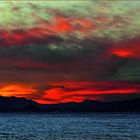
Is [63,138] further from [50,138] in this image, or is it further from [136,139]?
[136,139]

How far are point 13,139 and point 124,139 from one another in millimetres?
26278

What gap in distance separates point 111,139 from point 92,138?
535 cm

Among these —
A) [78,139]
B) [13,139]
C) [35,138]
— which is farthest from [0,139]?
[78,139]

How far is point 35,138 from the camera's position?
4259 inches

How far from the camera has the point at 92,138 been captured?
106000 mm

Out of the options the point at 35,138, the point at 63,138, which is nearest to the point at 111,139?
the point at 63,138

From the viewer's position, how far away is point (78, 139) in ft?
339

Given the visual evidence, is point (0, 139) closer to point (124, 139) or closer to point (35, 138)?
point (35, 138)

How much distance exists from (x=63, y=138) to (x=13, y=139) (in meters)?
12.9

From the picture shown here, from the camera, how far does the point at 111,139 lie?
338 ft

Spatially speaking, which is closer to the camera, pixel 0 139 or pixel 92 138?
pixel 0 139

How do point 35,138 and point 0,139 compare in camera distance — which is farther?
point 35,138

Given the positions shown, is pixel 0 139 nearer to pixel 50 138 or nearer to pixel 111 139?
pixel 50 138

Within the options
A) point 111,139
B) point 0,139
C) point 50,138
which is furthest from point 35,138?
→ point 111,139
